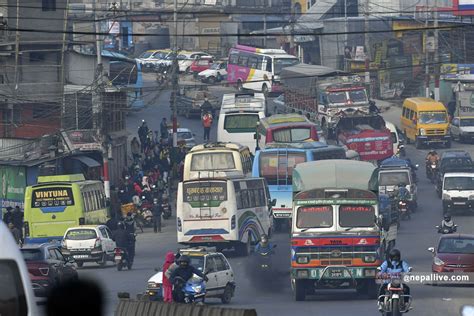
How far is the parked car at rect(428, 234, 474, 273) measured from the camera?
33.2 metres

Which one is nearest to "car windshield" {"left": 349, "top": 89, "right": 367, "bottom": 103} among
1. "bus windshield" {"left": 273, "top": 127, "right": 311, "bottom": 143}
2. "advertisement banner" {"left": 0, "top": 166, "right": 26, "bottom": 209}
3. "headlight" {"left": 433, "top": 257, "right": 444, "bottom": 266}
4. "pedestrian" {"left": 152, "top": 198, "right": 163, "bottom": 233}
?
"bus windshield" {"left": 273, "top": 127, "right": 311, "bottom": 143}

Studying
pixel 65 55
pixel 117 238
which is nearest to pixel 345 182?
pixel 117 238

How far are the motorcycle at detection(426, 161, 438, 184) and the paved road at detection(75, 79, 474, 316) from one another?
4.50ft

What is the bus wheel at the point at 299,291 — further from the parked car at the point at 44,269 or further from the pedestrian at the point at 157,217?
the pedestrian at the point at 157,217

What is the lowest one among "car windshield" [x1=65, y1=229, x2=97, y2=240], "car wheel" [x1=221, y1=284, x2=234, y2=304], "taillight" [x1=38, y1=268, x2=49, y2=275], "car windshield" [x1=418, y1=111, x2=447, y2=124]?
"car wheel" [x1=221, y1=284, x2=234, y2=304]

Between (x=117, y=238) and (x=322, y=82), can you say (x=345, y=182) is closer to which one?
(x=117, y=238)

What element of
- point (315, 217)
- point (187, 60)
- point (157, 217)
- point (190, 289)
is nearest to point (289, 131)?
point (157, 217)

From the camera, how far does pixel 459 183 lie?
48.2 meters

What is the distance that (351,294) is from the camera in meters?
31.5

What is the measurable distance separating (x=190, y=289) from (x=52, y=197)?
755 inches

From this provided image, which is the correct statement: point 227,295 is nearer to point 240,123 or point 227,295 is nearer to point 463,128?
point 240,123

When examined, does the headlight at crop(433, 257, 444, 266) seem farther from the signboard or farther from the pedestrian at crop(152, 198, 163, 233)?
the pedestrian at crop(152, 198, 163, 233)

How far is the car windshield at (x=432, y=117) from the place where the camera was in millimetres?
63219

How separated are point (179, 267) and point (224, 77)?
61.9 meters
